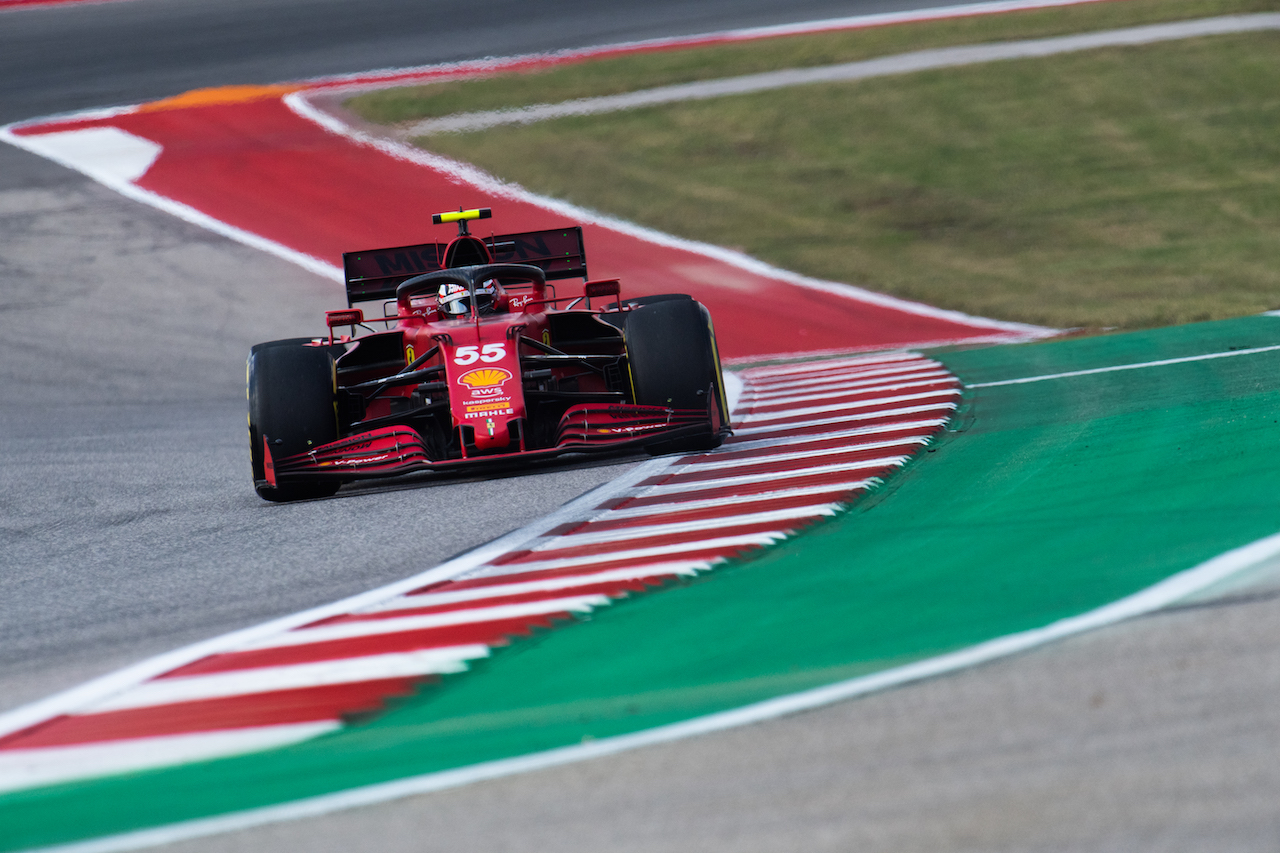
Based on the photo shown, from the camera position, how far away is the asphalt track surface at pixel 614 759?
2.74 meters

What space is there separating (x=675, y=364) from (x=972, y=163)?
524 inches

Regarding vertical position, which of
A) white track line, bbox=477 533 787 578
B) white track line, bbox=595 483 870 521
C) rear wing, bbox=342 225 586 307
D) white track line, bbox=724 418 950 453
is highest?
rear wing, bbox=342 225 586 307

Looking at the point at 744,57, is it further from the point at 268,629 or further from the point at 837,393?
the point at 268,629

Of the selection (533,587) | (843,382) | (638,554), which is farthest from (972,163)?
(533,587)

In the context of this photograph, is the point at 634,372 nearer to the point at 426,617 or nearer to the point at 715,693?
the point at 426,617

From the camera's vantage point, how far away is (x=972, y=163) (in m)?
20.1

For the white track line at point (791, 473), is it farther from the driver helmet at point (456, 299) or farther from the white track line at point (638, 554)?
the driver helmet at point (456, 299)

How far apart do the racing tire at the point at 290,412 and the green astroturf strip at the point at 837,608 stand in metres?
3.11

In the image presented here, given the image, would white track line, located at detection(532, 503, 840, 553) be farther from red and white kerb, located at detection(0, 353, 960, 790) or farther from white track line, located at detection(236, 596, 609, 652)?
white track line, located at detection(236, 596, 609, 652)

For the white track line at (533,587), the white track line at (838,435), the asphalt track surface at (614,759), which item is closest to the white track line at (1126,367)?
the white track line at (838,435)

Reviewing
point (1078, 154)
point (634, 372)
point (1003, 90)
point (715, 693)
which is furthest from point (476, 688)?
point (1003, 90)

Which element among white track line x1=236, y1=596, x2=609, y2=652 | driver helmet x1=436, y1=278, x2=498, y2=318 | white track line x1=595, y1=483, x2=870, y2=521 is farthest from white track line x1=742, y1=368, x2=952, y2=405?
white track line x1=236, y1=596, x2=609, y2=652

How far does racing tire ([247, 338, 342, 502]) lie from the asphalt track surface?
9.5 inches

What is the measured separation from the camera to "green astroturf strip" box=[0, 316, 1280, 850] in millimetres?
3324
